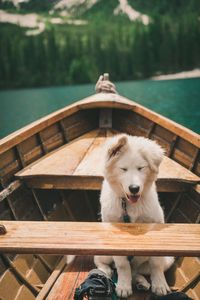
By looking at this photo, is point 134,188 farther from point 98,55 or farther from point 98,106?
point 98,55

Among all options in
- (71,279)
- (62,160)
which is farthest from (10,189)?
(71,279)

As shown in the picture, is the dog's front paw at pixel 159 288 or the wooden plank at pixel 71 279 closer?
the dog's front paw at pixel 159 288

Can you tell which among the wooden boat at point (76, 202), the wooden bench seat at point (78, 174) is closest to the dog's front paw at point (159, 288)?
the wooden boat at point (76, 202)

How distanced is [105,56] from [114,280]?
399 ft

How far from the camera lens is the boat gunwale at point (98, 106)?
6230mm

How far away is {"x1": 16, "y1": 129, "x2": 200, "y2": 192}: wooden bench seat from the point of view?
231 inches

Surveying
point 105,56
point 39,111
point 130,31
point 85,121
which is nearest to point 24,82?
point 105,56

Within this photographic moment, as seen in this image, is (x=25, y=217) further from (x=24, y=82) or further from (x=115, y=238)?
(x=24, y=82)

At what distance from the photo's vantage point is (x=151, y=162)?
380 centimetres

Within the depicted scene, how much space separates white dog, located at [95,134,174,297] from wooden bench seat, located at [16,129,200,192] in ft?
4.68

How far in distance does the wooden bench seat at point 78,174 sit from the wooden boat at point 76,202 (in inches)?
0.6

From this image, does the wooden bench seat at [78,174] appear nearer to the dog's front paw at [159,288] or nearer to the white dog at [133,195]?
the white dog at [133,195]

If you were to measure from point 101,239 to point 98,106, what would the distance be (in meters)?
4.98

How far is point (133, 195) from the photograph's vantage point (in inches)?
144
